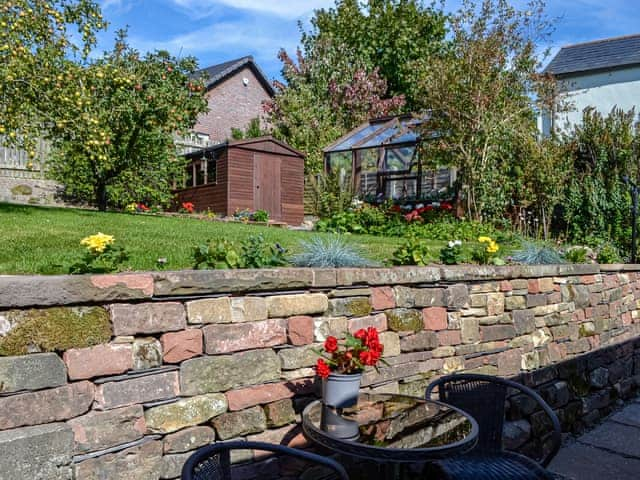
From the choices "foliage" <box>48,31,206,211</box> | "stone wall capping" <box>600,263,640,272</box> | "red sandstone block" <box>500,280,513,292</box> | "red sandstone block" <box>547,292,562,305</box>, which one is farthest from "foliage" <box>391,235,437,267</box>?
"foliage" <box>48,31,206,211</box>

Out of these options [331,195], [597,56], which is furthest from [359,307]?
[597,56]

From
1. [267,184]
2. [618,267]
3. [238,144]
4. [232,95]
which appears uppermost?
[232,95]

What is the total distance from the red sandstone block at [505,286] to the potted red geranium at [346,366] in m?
2.05

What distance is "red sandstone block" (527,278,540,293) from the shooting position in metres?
4.80

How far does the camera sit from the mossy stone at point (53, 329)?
2021 millimetres

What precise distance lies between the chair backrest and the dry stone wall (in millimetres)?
368

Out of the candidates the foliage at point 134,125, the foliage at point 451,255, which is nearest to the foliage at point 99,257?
the foliage at point 451,255

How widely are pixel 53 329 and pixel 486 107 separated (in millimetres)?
10855

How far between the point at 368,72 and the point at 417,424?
23.5m

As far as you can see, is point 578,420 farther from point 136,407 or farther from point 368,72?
point 368,72

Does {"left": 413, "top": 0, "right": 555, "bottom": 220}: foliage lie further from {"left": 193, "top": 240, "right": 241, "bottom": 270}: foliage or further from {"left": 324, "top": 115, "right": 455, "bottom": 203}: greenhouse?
{"left": 193, "top": 240, "right": 241, "bottom": 270}: foliage

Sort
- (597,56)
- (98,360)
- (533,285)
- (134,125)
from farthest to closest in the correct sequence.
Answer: (597,56)
(134,125)
(533,285)
(98,360)

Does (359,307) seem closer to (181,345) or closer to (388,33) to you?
(181,345)

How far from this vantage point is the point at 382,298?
343cm
